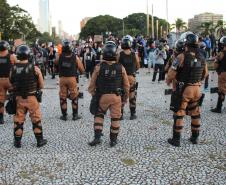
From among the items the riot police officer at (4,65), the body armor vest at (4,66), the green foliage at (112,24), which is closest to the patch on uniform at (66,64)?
the riot police officer at (4,65)

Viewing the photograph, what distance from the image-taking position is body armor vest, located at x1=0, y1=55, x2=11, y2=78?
948 centimetres

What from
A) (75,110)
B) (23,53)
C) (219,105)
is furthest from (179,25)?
(23,53)

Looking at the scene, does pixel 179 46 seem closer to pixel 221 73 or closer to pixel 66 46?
pixel 221 73

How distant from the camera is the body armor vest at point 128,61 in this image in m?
9.62

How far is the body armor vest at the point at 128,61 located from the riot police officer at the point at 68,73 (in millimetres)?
1065

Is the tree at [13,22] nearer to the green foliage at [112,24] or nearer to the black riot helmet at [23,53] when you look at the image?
the green foliage at [112,24]

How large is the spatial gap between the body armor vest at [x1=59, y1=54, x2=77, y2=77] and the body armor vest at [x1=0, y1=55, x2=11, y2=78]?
1251 mm

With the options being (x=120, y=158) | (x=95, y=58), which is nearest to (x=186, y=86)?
(x=120, y=158)

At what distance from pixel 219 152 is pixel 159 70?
33.9 ft

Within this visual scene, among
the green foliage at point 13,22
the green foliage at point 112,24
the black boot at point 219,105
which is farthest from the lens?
the green foliage at point 112,24

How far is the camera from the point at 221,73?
403 inches

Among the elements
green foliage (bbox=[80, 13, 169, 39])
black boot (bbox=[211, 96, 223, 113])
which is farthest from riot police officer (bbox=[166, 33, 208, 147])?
green foliage (bbox=[80, 13, 169, 39])

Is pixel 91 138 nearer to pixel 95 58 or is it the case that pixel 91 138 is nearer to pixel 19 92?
pixel 19 92

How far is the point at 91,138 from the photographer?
823 centimetres
